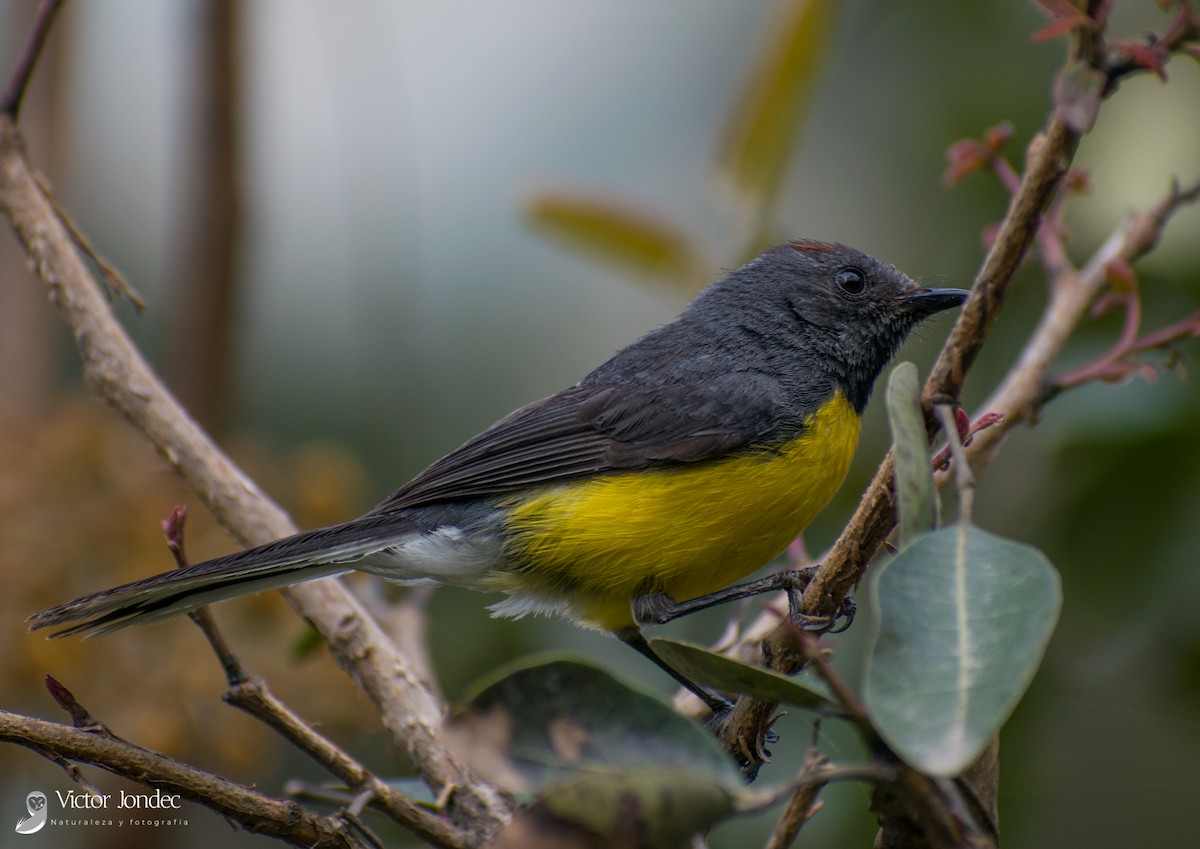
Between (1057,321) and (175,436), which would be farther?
(1057,321)

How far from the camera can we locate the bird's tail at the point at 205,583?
240 cm

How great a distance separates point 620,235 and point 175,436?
1639 mm

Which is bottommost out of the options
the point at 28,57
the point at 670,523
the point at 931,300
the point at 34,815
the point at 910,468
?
the point at 34,815

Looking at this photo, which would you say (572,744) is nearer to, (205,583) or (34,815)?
(205,583)

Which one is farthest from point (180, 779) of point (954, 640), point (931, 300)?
point (931, 300)

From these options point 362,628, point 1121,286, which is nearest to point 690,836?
point 362,628

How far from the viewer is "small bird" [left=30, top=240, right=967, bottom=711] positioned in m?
3.10

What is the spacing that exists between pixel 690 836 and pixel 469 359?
4.16m

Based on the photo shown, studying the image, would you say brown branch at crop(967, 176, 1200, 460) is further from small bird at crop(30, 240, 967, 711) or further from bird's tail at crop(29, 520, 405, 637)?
bird's tail at crop(29, 520, 405, 637)

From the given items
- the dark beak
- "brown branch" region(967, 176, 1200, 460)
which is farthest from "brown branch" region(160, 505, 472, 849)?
the dark beak

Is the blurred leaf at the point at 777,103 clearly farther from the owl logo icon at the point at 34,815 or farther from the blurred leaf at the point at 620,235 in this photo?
the owl logo icon at the point at 34,815

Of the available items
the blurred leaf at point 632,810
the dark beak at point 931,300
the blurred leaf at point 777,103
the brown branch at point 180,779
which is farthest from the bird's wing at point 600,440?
the blurred leaf at point 632,810

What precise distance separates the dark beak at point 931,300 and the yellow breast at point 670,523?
51 centimetres

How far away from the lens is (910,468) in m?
1.44
